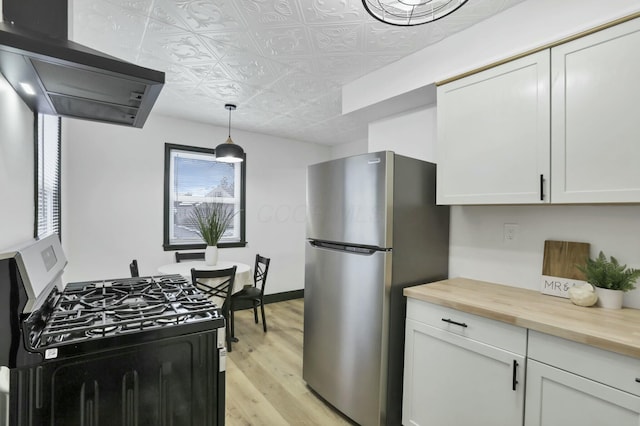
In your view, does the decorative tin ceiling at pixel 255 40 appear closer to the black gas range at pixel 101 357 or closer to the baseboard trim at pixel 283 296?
the black gas range at pixel 101 357

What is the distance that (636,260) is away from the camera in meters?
1.46

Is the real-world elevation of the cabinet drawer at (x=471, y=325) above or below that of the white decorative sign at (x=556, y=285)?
below

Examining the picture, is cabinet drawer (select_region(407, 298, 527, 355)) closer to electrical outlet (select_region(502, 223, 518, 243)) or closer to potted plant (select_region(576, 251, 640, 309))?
potted plant (select_region(576, 251, 640, 309))

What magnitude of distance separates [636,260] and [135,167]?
4.27 meters

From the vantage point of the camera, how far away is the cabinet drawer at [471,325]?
134 centimetres

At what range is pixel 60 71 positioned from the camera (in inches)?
39.8

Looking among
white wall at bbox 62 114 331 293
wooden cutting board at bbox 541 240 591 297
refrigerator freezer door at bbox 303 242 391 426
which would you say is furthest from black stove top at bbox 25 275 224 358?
white wall at bbox 62 114 331 293

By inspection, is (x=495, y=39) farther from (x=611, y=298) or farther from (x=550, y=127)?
(x=611, y=298)

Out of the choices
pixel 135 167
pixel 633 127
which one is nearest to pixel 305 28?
pixel 633 127

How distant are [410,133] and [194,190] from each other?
2842mm

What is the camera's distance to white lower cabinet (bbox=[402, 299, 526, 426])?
4.43 ft

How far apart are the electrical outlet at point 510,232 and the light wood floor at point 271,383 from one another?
5.17 feet

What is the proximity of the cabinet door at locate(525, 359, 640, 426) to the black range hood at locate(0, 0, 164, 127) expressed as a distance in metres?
1.93

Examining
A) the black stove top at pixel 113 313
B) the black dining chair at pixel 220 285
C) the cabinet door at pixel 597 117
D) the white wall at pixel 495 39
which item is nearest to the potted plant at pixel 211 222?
the black dining chair at pixel 220 285
